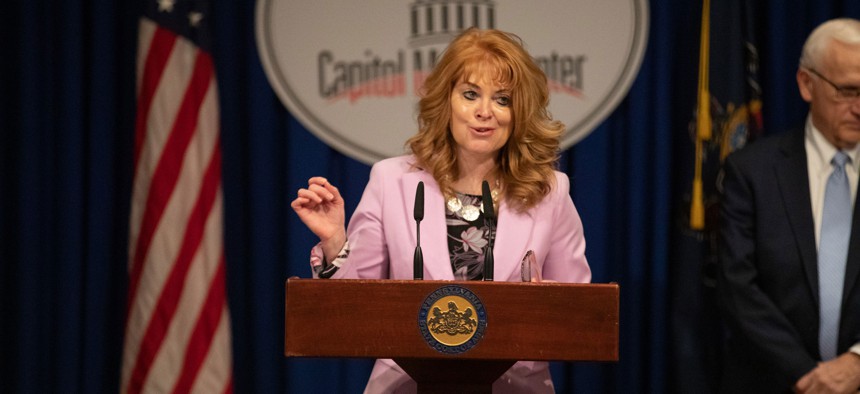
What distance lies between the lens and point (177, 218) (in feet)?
13.0

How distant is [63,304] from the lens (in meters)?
4.06

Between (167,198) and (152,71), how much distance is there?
49cm

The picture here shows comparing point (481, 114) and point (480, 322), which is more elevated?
point (481, 114)

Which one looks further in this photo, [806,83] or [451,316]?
[806,83]

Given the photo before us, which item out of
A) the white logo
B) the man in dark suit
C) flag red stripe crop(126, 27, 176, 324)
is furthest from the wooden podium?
flag red stripe crop(126, 27, 176, 324)

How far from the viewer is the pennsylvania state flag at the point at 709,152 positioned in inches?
140

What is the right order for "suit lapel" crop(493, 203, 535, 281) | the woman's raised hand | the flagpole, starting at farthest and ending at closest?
1. the flagpole
2. "suit lapel" crop(493, 203, 535, 281)
3. the woman's raised hand

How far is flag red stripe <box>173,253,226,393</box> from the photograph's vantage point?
13.1ft

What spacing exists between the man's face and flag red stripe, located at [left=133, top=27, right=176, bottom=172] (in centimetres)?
233

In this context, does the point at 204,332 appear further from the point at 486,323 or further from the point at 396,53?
the point at 486,323

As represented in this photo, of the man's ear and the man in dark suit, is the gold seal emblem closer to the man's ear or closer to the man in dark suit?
the man in dark suit

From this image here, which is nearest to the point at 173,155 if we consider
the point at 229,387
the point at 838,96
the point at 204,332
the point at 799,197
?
the point at 204,332

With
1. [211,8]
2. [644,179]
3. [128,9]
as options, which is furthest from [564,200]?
[128,9]

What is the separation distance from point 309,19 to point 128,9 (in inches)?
30.1
